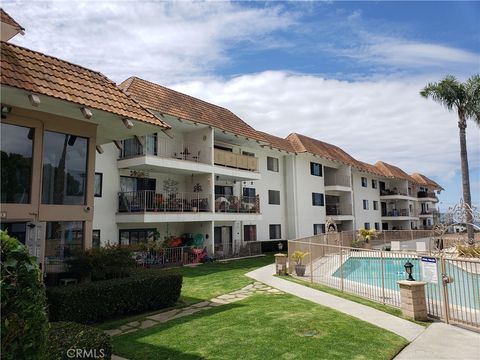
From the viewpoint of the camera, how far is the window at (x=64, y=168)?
9.61 m

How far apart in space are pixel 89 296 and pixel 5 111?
495 cm

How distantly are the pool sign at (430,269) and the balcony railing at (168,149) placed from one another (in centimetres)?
1491

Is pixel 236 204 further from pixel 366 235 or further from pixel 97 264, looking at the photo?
pixel 97 264

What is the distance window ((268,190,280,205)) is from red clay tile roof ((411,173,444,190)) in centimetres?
3834

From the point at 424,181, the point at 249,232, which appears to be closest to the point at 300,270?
the point at 249,232

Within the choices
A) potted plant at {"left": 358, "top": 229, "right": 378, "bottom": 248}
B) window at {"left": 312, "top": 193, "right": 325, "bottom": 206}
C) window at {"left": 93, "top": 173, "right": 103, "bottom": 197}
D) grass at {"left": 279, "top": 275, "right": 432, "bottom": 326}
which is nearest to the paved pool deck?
A: grass at {"left": 279, "top": 275, "right": 432, "bottom": 326}

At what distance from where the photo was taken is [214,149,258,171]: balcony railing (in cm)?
2464

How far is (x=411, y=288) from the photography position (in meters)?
9.36

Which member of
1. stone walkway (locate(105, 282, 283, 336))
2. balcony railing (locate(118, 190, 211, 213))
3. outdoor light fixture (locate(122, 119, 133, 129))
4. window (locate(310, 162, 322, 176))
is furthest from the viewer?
window (locate(310, 162, 322, 176))

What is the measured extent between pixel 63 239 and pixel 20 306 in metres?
7.07

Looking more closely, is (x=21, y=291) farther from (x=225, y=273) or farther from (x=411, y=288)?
(x=225, y=273)

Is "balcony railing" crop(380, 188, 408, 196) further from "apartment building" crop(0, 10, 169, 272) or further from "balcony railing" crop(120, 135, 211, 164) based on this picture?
"apartment building" crop(0, 10, 169, 272)

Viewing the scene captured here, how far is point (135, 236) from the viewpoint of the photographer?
2091cm

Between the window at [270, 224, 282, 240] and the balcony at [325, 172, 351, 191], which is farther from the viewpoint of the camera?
the balcony at [325, 172, 351, 191]
